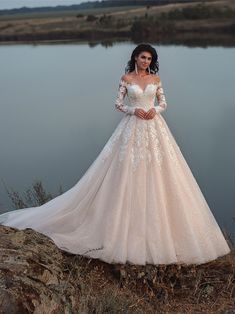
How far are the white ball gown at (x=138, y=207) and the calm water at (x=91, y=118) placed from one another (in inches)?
141

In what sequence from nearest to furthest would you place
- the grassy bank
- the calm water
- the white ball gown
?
the white ball gown < the calm water < the grassy bank

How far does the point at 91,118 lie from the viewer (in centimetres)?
1628

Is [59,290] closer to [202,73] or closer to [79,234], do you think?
[79,234]

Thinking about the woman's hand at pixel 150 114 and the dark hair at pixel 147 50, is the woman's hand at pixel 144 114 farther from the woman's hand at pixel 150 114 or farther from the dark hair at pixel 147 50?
the dark hair at pixel 147 50

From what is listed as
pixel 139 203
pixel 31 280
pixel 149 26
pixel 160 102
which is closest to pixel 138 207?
pixel 139 203

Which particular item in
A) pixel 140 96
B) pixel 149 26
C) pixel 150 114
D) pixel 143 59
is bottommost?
pixel 150 114

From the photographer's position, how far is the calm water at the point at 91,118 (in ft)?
38.1

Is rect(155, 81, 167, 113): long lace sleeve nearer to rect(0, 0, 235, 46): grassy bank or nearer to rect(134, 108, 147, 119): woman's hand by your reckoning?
rect(134, 108, 147, 119): woman's hand

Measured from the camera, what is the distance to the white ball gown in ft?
15.5

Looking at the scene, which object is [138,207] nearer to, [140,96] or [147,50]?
[140,96]

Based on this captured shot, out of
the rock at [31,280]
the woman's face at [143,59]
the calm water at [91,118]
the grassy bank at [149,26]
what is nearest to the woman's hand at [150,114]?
the woman's face at [143,59]

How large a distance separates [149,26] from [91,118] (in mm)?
26487

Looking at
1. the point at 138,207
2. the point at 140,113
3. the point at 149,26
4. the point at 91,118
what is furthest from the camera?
the point at 149,26

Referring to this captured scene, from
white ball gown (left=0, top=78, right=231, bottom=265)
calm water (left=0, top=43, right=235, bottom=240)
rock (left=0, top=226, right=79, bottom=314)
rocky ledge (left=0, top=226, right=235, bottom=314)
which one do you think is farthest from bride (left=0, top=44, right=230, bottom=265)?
calm water (left=0, top=43, right=235, bottom=240)
